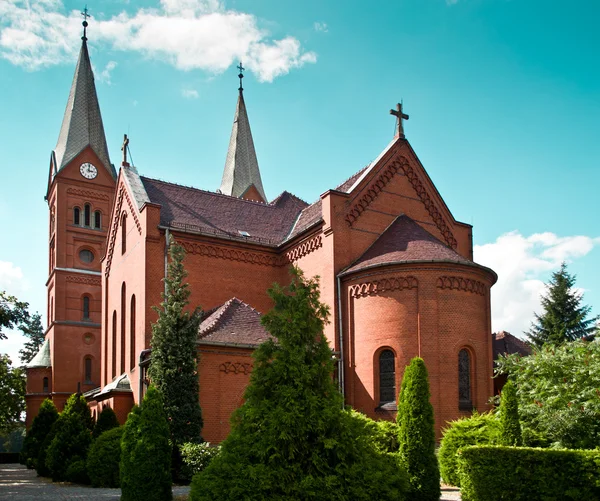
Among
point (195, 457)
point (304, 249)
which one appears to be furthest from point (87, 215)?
point (195, 457)

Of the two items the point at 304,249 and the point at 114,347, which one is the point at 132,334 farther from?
the point at 304,249

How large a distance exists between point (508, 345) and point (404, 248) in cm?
998

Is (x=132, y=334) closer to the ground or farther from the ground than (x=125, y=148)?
closer to the ground

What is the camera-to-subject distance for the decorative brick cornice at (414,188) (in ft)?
95.8

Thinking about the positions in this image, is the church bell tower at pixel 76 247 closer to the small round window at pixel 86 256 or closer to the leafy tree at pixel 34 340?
the small round window at pixel 86 256

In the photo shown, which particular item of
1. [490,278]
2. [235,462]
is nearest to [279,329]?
[235,462]

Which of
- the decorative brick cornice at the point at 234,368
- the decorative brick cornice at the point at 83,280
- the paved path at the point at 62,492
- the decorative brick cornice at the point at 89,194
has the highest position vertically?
the decorative brick cornice at the point at 89,194

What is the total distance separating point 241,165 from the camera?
171 feet

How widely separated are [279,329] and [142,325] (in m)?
16.4

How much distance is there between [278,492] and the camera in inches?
473

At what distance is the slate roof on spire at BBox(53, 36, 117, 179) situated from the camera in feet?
170

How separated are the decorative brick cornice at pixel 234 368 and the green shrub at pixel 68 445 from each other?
588cm

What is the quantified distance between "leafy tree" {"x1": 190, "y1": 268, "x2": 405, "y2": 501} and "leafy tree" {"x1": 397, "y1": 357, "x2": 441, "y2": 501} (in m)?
Result: 3.47

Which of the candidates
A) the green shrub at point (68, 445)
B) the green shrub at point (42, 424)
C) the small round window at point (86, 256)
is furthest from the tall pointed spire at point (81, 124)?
the green shrub at point (68, 445)
